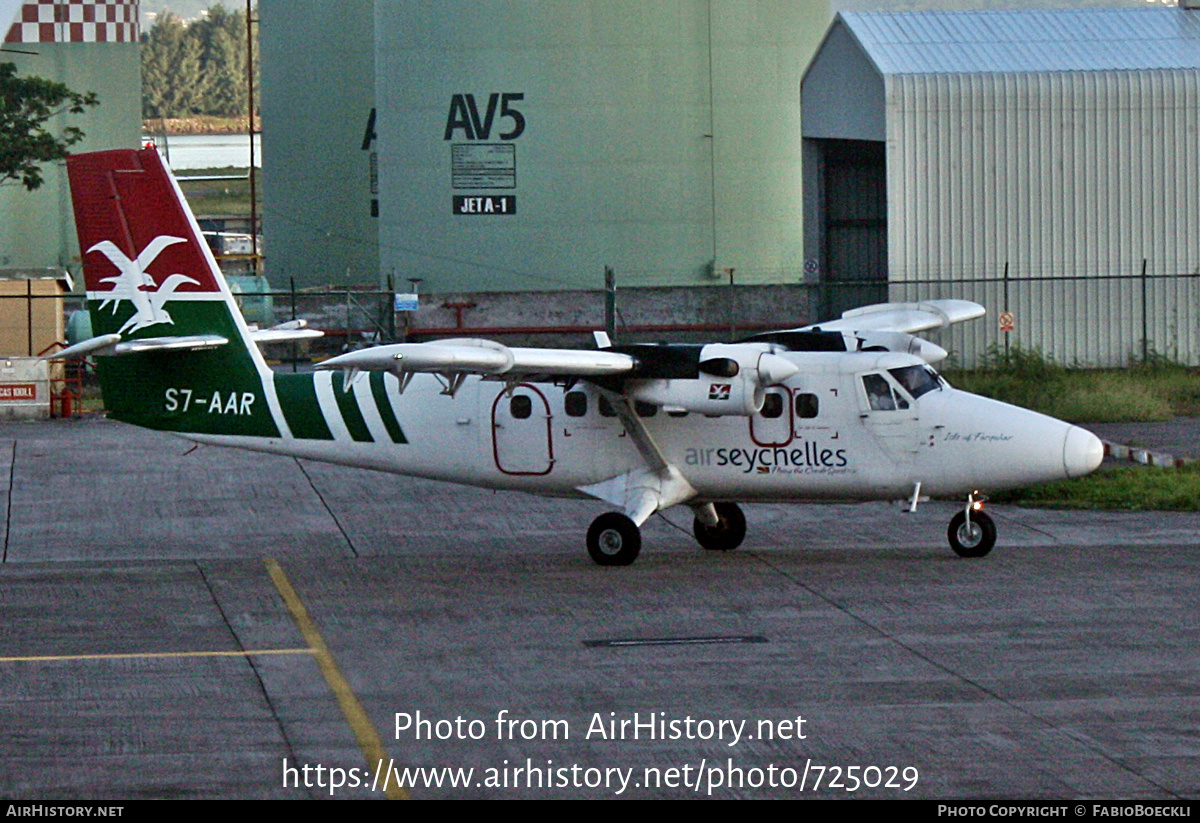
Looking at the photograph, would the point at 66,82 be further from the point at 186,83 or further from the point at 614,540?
the point at 186,83

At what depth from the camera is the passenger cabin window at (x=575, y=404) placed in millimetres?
17203

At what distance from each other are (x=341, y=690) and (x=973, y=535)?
7.72m

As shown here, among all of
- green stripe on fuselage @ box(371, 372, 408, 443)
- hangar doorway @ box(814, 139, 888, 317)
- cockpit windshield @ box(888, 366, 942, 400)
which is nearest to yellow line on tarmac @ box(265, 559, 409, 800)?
green stripe on fuselage @ box(371, 372, 408, 443)

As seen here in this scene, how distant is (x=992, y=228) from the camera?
34.4 meters

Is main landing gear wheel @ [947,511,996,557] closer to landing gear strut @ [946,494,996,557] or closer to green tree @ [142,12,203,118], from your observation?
landing gear strut @ [946,494,996,557]

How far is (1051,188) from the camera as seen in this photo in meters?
34.5

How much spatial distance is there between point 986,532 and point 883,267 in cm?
2556

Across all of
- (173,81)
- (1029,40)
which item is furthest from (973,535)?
(173,81)

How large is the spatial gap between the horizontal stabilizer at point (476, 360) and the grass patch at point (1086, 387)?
14149 millimetres

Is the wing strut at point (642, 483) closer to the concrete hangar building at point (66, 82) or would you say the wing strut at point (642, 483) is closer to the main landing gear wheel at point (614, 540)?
the main landing gear wheel at point (614, 540)

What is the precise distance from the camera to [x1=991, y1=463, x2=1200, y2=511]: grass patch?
67.3ft

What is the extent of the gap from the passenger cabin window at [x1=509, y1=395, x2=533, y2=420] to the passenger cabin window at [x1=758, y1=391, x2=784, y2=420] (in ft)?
8.05
